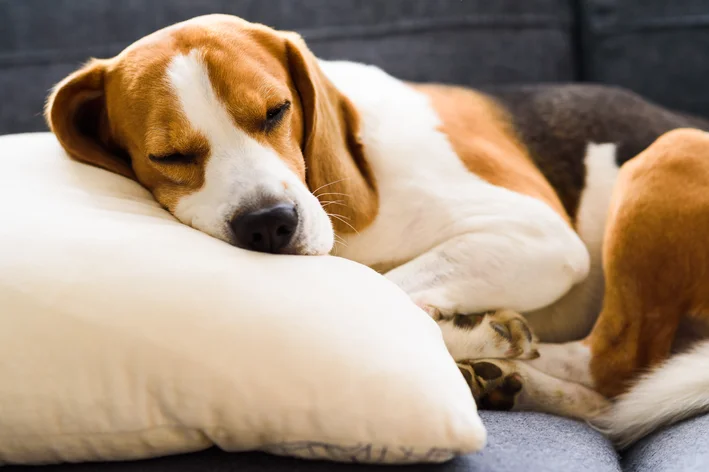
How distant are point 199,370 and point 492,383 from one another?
0.72 metres

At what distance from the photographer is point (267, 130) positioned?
4.58 feet

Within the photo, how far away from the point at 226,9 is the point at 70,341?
1.67 metres

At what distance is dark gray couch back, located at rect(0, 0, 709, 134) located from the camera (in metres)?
2.33

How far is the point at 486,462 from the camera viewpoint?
1012 millimetres

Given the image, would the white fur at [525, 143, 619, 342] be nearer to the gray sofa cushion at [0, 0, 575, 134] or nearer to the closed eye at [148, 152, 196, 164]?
the gray sofa cushion at [0, 0, 575, 134]

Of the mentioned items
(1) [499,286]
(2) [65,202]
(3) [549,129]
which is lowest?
(1) [499,286]

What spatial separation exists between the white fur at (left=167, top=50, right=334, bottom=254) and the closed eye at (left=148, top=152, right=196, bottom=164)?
5cm

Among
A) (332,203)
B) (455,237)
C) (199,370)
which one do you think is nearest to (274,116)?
(332,203)

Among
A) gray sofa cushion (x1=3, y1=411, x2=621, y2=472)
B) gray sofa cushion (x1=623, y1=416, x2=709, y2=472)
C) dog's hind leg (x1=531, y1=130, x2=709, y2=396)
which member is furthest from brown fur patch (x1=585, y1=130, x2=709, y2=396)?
gray sofa cushion (x1=3, y1=411, x2=621, y2=472)

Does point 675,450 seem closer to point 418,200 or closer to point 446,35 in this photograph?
point 418,200

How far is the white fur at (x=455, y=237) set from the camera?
1.55 metres

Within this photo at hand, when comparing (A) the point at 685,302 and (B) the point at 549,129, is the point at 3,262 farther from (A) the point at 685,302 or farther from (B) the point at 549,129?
(B) the point at 549,129

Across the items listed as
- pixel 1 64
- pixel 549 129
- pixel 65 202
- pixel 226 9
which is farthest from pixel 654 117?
pixel 1 64

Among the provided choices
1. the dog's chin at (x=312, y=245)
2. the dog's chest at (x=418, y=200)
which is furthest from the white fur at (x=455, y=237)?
the dog's chin at (x=312, y=245)
